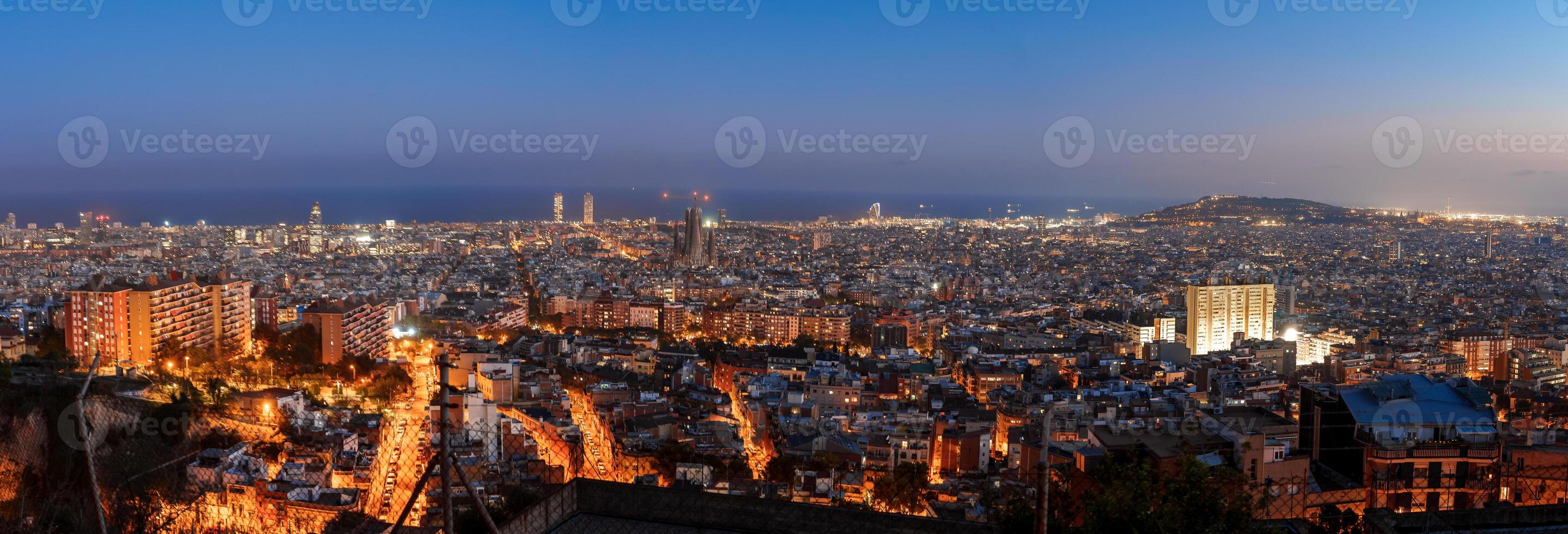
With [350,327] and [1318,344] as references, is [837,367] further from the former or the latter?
[1318,344]

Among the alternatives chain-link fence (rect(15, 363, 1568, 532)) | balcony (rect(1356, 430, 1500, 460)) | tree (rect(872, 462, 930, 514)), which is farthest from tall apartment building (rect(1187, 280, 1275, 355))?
balcony (rect(1356, 430, 1500, 460))

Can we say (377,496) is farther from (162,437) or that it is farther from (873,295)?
(873,295)

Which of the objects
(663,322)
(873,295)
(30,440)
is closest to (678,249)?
(873,295)

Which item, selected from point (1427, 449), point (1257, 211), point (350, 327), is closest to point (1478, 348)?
point (1427, 449)


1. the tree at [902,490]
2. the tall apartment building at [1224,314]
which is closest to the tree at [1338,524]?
the tree at [902,490]

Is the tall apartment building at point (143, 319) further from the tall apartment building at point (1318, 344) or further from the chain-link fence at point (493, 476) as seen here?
the tall apartment building at point (1318, 344)
